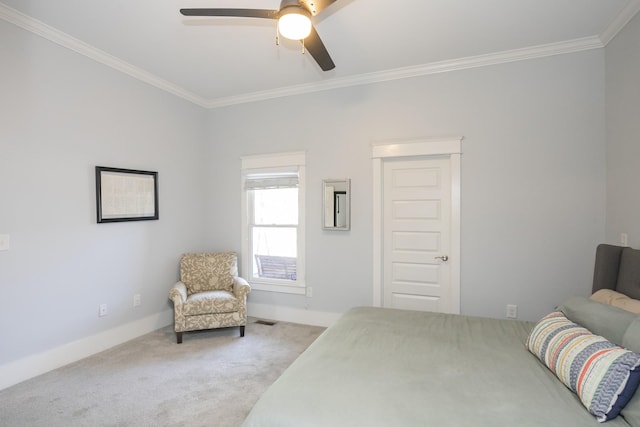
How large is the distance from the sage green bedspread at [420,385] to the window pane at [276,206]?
230 centimetres

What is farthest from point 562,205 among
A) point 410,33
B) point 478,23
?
point 410,33

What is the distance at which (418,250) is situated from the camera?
365 cm

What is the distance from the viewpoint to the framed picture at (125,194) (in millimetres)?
3270

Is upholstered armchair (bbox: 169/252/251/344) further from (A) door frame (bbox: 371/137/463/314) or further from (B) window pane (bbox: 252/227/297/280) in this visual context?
(A) door frame (bbox: 371/137/463/314)

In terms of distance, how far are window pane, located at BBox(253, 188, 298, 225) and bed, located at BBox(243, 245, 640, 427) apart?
223 centimetres

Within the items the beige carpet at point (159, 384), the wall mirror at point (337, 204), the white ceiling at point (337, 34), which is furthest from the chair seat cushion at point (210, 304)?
the white ceiling at point (337, 34)

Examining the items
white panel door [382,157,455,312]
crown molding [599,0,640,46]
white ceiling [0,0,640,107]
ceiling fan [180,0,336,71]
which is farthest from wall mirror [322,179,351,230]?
crown molding [599,0,640,46]

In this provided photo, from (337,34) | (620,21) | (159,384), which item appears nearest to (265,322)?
(159,384)

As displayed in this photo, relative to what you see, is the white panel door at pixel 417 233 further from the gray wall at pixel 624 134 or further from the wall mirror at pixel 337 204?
the gray wall at pixel 624 134

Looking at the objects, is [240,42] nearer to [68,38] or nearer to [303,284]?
[68,38]

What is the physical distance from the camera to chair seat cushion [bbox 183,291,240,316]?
345 cm

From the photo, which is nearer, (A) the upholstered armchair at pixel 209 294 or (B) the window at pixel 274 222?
(A) the upholstered armchair at pixel 209 294

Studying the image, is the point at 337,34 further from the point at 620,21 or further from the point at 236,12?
the point at 620,21

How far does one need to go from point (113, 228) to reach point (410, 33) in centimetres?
347
